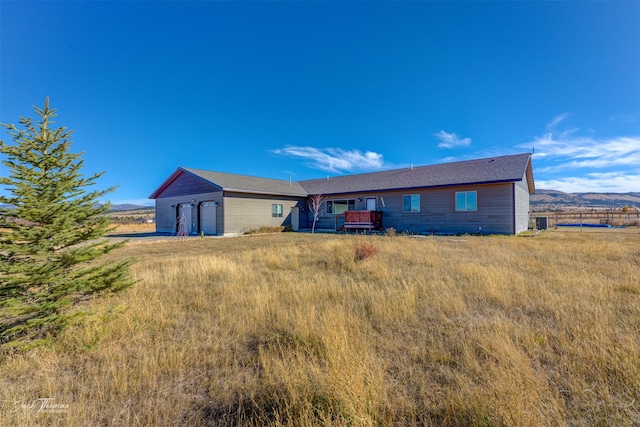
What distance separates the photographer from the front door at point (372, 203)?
21891 millimetres

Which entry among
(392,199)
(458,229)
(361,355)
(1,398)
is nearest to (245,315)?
(361,355)

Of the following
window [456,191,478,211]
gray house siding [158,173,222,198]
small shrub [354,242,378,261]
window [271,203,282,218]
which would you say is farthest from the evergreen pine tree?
window [271,203,282,218]

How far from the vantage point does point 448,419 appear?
6.73 feet

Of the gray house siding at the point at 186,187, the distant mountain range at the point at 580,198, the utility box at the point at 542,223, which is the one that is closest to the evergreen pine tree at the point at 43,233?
the gray house siding at the point at 186,187

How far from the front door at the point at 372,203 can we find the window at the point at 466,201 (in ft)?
19.7

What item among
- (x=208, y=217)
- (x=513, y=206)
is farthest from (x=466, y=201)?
(x=208, y=217)

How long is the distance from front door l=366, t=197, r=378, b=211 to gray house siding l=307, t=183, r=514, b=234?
256 millimetres

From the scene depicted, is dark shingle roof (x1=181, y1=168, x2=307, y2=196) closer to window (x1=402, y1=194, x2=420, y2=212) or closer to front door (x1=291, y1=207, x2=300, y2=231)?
front door (x1=291, y1=207, x2=300, y2=231)

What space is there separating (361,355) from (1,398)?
3.24 meters

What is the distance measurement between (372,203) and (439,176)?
5.31 meters

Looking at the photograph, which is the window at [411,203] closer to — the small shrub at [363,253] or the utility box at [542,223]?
the utility box at [542,223]

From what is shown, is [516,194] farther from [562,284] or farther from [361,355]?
[361,355]

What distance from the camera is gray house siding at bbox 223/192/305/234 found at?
20119 millimetres

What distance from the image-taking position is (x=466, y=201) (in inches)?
700
